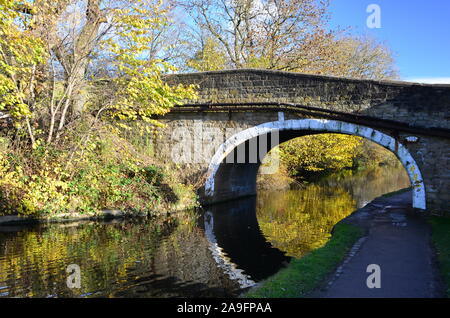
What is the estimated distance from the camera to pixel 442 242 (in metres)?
7.34

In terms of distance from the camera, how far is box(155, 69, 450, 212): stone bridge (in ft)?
33.3

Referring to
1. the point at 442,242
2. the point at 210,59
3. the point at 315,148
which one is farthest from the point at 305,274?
the point at 210,59

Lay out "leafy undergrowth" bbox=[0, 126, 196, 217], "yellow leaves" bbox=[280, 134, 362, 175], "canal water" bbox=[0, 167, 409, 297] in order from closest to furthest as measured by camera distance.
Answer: "canal water" bbox=[0, 167, 409, 297] → "leafy undergrowth" bbox=[0, 126, 196, 217] → "yellow leaves" bbox=[280, 134, 362, 175]

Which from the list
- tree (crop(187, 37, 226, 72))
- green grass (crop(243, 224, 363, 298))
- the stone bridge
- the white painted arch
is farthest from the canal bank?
tree (crop(187, 37, 226, 72))

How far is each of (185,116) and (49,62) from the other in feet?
15.6

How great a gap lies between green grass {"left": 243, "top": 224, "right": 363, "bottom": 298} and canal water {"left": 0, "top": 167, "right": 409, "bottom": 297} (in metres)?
0.60

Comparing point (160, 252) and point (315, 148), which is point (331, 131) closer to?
point (160, 252)

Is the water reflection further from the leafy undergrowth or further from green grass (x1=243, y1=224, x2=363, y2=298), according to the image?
the leafy undergrowth

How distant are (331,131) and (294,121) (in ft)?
3.86

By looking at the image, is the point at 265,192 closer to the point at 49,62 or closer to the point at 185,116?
the point at 185,116

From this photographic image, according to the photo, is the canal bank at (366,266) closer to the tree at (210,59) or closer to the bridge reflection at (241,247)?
the bridge reflection at (241,247)

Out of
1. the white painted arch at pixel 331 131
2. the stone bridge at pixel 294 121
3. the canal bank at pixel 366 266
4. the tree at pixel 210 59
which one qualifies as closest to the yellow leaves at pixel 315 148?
the stone bridge at pixel 294 121
